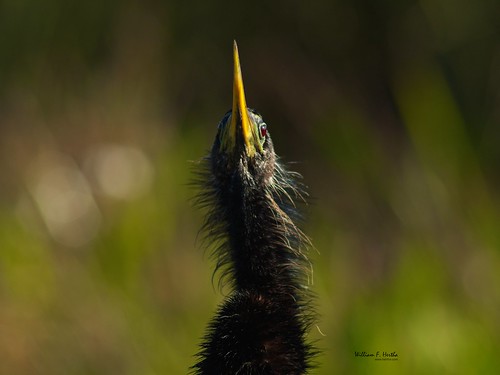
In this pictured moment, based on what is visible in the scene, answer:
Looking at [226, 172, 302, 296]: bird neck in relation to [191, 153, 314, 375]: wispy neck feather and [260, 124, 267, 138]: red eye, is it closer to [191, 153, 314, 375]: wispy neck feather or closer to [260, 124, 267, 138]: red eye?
[191, 153, 314, 375]: wispy neck feather

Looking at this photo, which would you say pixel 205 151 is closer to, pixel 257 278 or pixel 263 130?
pixel 263 130

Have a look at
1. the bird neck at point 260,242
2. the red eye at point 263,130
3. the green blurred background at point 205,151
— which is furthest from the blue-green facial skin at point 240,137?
the green blurred background at point 205,151

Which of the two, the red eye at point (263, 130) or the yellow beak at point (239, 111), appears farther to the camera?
the red eye at point (263, 130)

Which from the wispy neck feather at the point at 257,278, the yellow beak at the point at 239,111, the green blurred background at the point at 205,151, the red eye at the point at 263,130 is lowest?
the wispy neck feather at the point at 257,278

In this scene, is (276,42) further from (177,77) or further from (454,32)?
(454,32)

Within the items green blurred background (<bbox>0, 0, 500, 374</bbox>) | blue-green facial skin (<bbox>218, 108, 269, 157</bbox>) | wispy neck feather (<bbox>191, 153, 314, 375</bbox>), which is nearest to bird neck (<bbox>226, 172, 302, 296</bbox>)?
wispy neck feather (<bbox>191, 153, 314, 375</bbox>)

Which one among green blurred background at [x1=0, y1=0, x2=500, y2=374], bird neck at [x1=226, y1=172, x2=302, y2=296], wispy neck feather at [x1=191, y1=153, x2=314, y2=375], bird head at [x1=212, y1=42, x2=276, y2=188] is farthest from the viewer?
green blurred background at [x1=0, y1=0, x2=500, y2=374]

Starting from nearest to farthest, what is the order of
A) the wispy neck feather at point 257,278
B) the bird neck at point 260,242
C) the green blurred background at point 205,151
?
the wispy neck feather at point 257,278
the bird neck at point 260,242
the green blurred background at point 205,151

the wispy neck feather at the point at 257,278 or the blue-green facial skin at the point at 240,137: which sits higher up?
the blue-green facial skin at the point at 240,137

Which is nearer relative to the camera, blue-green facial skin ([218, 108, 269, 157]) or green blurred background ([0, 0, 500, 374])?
blue-green facial skin ([218, 108, 269, 157])

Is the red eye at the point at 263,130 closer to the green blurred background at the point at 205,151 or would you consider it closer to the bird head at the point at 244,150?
the bird head at the point at 244,150
